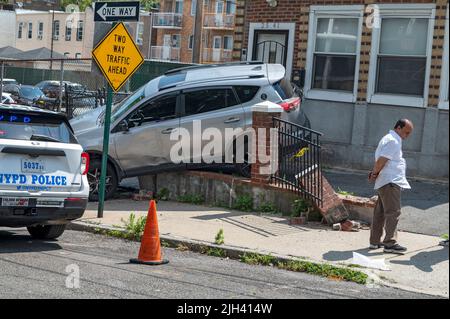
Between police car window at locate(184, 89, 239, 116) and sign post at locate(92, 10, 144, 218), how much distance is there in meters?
1.82

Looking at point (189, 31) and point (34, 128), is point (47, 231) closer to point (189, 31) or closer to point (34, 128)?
point (34, 128)

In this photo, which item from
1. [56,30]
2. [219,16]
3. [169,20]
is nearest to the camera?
[56,30]

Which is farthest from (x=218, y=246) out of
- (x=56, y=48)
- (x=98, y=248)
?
(x=56, y=48)

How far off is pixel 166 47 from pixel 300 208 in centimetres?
4901

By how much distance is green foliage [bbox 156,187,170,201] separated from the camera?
43.7ft

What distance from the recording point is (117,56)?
1120 centimetres

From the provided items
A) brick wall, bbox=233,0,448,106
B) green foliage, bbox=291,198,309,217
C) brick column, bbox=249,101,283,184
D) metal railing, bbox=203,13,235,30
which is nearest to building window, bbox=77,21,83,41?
brick wall, bbox=233,0,448,106

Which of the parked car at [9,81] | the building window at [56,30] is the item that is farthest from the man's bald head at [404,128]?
the building window at [56,30]

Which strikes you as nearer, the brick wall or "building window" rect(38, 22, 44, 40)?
the brick wall

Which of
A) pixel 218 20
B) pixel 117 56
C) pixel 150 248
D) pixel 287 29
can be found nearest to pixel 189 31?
pixel 218 20

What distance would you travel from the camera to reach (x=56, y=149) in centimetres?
907

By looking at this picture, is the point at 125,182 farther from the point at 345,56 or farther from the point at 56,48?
the point at 56,48

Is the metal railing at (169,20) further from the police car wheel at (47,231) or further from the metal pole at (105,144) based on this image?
the police car wheel at (47,231)

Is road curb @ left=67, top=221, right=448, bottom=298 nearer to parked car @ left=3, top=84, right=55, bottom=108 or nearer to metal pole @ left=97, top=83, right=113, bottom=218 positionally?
metal pole @ left=97, top=83, right=113, bottom=218
